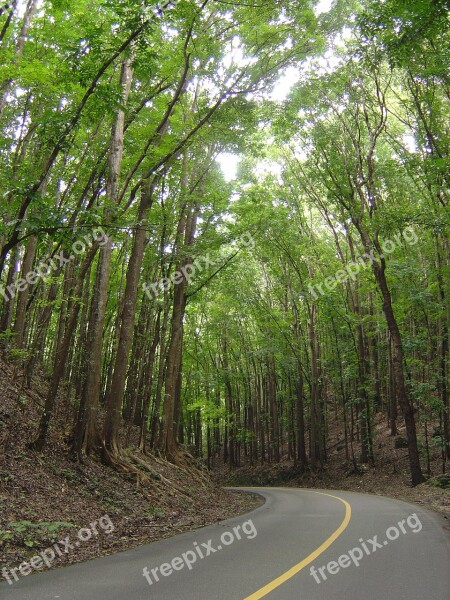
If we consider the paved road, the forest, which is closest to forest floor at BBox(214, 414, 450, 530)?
the forest

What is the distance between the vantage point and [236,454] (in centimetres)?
3781

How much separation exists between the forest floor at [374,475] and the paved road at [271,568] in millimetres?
3895

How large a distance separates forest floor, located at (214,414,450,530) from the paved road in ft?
12.8

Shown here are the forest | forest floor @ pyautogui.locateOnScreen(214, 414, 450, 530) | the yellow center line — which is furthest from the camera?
forest floor @ pyautogui.locateOnScreen(214, 414, 450, 530)

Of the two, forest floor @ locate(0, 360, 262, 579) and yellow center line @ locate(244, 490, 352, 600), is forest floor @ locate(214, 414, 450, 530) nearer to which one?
yellow center line @ locate(244, 490, 352, 600)

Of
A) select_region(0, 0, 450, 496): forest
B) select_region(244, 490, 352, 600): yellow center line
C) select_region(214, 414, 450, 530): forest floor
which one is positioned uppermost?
select_region(0, 0, 450, 496): forest

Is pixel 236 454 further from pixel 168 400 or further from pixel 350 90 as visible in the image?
pixel 350 90

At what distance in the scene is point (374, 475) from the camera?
2102 cm

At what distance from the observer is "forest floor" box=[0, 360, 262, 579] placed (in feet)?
22.0

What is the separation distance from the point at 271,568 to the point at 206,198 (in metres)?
13.0

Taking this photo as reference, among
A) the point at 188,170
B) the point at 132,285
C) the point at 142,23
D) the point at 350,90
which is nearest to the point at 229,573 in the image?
the point at 142,23

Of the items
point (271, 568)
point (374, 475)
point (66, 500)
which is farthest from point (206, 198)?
point (374, 475)

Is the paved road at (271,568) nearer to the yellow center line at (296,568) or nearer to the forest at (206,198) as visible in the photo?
the yellow center line at (296,568)

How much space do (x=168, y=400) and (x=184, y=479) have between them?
9.61 ft
